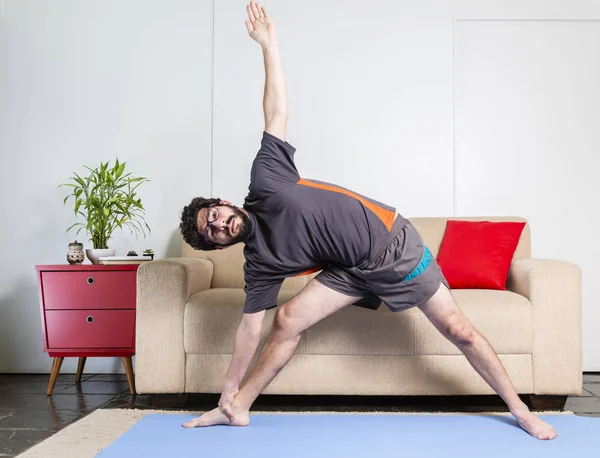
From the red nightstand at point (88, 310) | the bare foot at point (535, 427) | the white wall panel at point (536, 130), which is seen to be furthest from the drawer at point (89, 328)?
the white wall panel at point (536, 130)

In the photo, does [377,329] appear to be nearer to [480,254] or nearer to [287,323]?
[287,323]

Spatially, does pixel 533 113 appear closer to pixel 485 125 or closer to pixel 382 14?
pixel 485 125

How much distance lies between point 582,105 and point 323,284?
2458 millimetres

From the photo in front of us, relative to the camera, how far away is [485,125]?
3.83 m

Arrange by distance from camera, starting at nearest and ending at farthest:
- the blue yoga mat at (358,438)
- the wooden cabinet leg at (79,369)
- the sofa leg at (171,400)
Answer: the blue yoga mat at (358,438) → the sofa leg at (171,400) → the wooden cabinet leg at (79,369)

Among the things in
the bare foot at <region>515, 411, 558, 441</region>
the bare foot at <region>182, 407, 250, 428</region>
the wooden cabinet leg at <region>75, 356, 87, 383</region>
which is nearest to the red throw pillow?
the bare foot at <region>515, 411, 558, 441</region>

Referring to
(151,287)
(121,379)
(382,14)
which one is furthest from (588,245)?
(121,379)

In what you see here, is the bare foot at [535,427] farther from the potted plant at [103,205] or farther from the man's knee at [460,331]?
the potted plant at [103,205]

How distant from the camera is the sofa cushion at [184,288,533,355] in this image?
263 centimetres

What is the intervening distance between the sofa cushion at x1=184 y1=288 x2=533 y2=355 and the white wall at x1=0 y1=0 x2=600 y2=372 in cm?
124

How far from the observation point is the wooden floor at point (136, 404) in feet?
8.66

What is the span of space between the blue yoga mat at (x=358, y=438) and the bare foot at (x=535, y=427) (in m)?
0.02

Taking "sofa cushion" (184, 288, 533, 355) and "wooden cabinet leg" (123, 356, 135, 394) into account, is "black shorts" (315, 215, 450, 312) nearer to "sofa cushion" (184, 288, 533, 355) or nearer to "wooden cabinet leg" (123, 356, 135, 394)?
"sofa cushion" (184, 288, 533, 355)

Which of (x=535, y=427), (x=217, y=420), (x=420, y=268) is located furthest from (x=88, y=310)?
(x=535, y=427)
